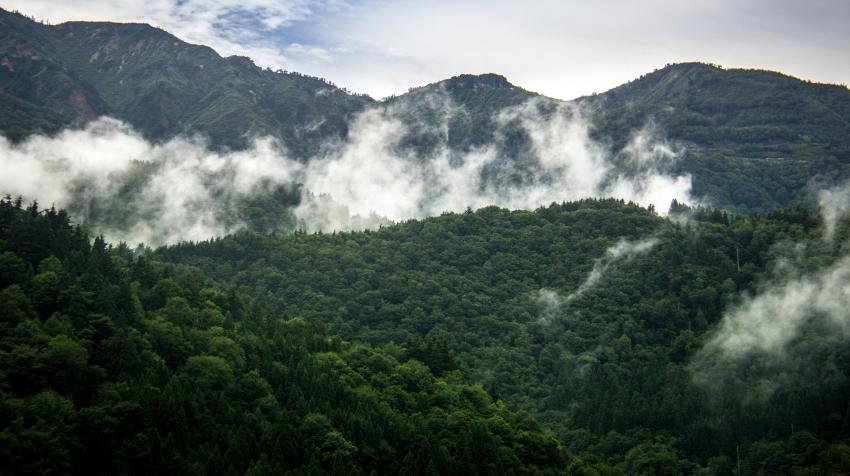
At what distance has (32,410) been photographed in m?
96.2

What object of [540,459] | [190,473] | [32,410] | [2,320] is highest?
[2,320]

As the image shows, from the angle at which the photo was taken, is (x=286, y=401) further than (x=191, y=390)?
Yes

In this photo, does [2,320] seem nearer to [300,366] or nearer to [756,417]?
[300,366]

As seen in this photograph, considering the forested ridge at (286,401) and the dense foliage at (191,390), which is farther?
the forested ridge at (286,401)

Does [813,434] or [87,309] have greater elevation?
[87,309]

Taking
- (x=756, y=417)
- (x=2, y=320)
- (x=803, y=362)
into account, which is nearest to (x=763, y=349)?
(x=803, y=362)

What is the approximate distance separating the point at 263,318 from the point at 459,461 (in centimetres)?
5669

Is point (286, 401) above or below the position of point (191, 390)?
below

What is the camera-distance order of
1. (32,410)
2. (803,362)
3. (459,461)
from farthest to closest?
(803,362)
(459,461)
(32,410)

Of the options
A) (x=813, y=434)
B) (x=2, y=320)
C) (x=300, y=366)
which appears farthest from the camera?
(x=813, y=434)

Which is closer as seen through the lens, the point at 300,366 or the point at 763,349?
the point at 300,366

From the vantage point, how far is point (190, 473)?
99.4 meters

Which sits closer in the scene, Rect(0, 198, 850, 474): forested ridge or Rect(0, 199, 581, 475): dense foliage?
Rect(0, 199, 581, 475): dense foliage

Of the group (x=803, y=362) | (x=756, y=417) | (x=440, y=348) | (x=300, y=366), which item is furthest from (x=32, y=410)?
(x=803, y=362)
